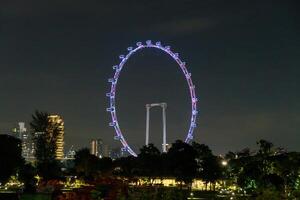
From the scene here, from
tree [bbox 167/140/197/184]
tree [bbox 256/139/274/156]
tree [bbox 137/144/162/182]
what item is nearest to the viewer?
tree [bbox 256/139/274/156]

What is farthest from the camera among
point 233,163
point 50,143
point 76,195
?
point 50,143

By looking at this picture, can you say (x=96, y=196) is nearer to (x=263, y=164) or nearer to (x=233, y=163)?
(x=263, y=164)

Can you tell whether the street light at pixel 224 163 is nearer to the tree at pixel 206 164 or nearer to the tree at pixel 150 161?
the tree at pixel 206 164

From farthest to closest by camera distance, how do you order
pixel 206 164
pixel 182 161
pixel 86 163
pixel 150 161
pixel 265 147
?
pixel 86 163
pixel 150 161
pixel 206 164
pixel 182 161
pixel 265 147

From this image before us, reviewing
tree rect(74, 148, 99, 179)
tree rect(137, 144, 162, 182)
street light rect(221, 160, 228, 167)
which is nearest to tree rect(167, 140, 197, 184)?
tree rect(137, 144, 162, 182)

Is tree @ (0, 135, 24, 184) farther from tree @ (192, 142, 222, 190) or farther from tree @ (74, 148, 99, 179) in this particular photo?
tree @ (74, 148, 99, 179)

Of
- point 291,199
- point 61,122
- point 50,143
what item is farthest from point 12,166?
point 291,199

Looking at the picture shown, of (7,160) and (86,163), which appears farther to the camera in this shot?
(86,163)

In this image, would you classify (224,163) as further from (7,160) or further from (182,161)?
(7,160)

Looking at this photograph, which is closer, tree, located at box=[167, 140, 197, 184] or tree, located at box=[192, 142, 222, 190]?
tree, located at box=[167, 140, 197, 184]

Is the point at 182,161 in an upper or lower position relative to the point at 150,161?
lower

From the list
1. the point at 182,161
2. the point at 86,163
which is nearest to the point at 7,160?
the point at 182,161
